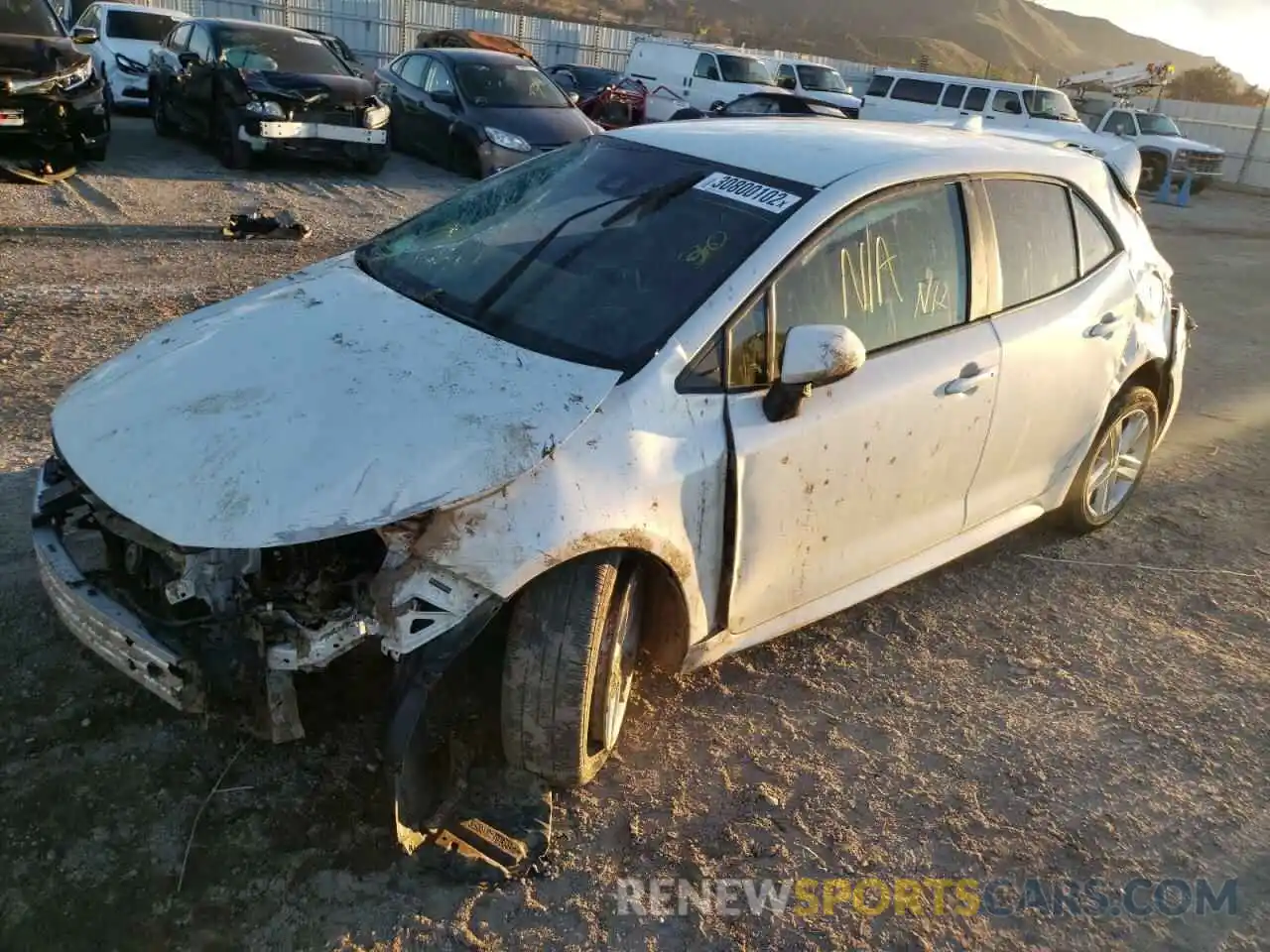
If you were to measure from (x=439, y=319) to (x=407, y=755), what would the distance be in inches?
50.8

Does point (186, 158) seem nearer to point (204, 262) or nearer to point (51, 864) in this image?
point (204, 262)

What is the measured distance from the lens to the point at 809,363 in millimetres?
2730

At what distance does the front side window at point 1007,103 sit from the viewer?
19673mm

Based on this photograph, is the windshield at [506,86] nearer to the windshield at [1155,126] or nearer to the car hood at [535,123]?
the car hood at [535,123]

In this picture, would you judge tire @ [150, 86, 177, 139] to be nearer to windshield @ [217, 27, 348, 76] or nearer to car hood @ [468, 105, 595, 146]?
windshield @ [217, 27, 348, 76]

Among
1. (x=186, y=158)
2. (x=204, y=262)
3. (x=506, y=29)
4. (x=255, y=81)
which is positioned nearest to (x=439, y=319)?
(x=204, y=262)

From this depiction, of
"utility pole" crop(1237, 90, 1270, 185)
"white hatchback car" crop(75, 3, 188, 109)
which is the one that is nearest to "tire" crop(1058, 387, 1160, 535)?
"white hatchback car" crop(75, 3, 188, 109)

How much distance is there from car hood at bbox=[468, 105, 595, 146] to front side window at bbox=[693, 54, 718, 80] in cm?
935

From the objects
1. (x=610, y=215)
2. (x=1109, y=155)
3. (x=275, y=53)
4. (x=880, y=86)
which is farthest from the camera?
(x=880, y=86)

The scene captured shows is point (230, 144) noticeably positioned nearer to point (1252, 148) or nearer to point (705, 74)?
point (705, 74)

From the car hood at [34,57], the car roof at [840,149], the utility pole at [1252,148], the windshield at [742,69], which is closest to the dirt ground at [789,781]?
the car roof at [840,149]

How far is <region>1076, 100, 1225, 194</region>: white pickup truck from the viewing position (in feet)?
68.3

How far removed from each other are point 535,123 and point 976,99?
41.4 feet

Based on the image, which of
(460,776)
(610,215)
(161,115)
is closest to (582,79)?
(161,115)
